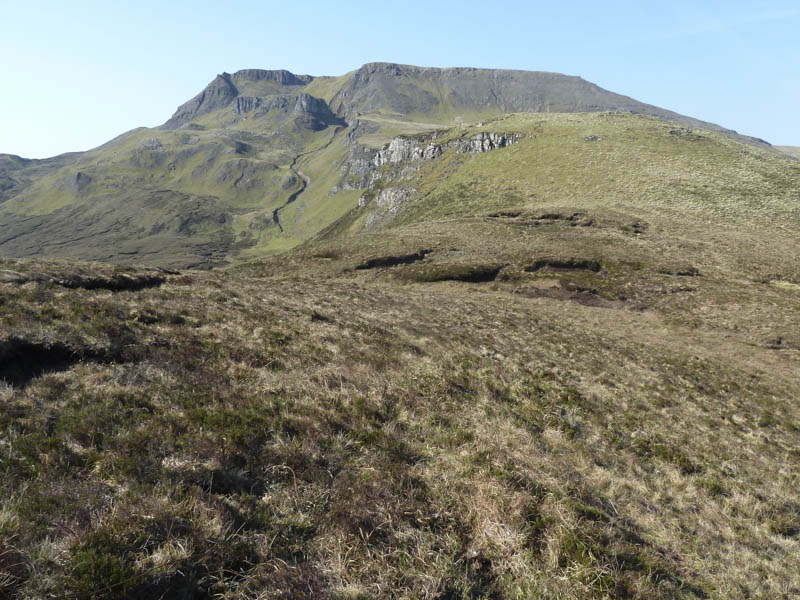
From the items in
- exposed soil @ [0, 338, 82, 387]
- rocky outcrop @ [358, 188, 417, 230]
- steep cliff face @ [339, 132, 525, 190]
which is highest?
steep cliff face @ [339, 132, 525, 190]

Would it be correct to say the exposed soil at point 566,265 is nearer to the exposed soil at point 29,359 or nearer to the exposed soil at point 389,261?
the exposed soil at point 389,261

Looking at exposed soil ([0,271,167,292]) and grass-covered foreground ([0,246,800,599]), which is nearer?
grass-covered foreground ([0,246,800,599])

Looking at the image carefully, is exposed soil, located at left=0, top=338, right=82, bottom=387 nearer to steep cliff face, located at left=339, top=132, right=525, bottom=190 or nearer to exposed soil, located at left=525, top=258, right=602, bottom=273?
exposed soil, located at left=525, top=258, right=602, bottom=273

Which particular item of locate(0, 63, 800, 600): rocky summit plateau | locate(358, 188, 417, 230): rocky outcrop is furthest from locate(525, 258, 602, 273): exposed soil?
locate(358, 188, 417, 230): rocky outcrop

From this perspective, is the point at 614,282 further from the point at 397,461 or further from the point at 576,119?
the point at 576,119

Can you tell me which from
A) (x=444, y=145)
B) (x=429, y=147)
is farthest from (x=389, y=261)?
(x=429, y=147)

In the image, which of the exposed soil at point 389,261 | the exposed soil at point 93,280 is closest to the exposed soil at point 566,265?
the exposed soil at point 389,261

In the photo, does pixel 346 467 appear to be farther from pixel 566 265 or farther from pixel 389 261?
pixel 389 261

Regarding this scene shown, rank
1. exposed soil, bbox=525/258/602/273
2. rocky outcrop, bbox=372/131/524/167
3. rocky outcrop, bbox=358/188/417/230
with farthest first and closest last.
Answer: rocky outcrop, bbox=358/188/417/230 < rocky outcrop, bbox=372/131/524/167 < exposed soil, bbox=525/258/602/273

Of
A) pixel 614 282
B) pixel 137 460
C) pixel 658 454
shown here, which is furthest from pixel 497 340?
pixel 614 282

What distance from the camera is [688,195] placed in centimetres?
7212

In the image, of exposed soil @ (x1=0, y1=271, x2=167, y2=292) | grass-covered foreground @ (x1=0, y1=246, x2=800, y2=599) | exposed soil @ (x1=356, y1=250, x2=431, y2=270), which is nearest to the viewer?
grass-covered foreground @ (x1=0, y1=246, x2=800, y2=599)

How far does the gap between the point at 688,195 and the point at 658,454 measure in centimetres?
8079

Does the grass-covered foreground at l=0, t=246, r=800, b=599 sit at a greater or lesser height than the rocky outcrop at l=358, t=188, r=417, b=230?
lesser
